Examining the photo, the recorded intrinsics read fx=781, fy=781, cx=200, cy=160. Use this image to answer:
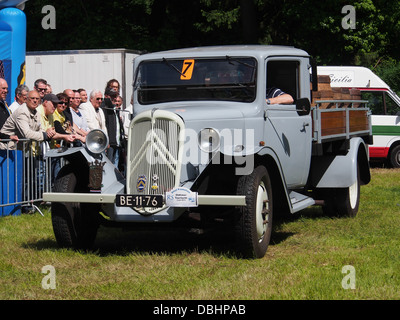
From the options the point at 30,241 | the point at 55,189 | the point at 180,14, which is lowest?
the point at 30,241

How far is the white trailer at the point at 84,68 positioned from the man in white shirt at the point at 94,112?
5.13 m

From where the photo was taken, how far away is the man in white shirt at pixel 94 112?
12.7 metres

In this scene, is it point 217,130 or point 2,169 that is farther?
point 2,169

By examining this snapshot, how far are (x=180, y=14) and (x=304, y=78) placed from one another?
735 inches

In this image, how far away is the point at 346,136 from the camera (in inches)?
416

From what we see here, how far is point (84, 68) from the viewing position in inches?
746

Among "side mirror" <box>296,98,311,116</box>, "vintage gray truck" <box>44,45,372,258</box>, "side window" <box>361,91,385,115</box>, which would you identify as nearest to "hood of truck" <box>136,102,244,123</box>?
"vintage gray truck" <box>44,45,372,258</box>

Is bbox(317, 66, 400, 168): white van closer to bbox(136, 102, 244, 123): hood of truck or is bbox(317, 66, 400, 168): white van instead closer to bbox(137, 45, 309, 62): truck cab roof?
bbox(137, 45, 309, 62): truck cab roof

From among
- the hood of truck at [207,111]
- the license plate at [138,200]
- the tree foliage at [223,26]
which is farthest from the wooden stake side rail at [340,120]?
the tree foliage at [223,26]

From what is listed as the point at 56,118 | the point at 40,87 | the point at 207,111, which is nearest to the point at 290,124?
the point at 207,111

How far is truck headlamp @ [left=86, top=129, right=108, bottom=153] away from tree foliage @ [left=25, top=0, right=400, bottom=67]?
56.9ft

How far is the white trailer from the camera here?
18484mm
